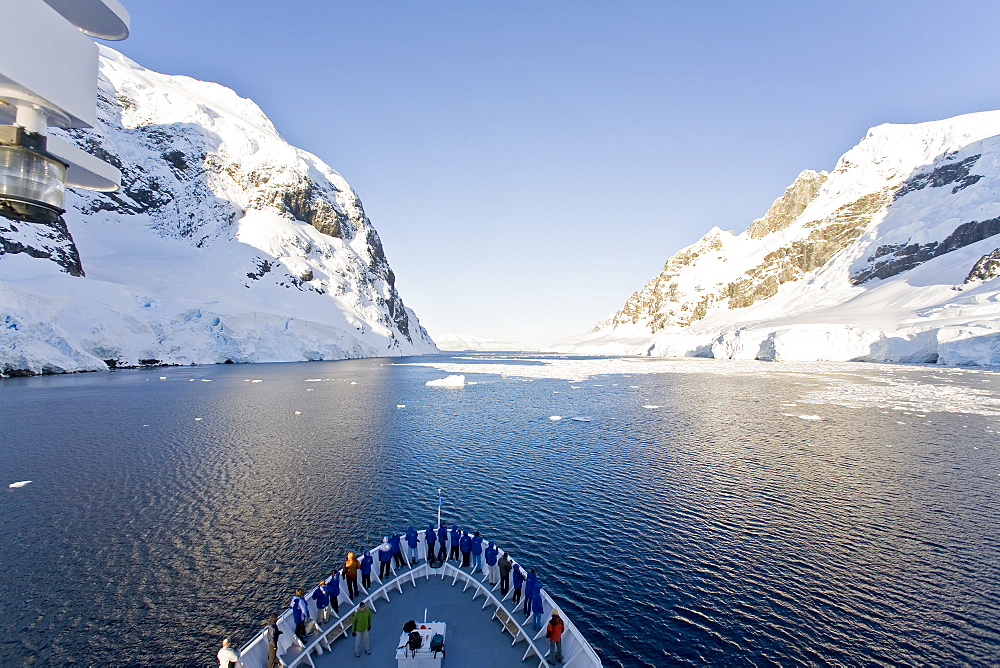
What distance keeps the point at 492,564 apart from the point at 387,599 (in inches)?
153

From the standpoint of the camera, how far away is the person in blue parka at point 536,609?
1498 cm

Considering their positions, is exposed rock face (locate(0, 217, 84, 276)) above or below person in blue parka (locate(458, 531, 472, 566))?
above

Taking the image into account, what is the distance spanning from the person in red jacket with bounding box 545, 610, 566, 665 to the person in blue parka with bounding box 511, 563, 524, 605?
2717 mm

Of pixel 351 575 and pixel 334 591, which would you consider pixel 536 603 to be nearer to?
pixel 351 575

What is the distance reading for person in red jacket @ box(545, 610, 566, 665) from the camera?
45.1 ft

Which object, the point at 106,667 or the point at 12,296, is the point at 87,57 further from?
the point at 12,296

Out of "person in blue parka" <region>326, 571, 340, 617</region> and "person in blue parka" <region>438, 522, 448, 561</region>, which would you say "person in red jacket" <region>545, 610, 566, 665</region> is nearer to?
"person in blue parka" <region>438, 522, 448, 561</region>

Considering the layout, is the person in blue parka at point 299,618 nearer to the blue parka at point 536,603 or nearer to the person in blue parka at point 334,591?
the person in blue parka at point 334,591

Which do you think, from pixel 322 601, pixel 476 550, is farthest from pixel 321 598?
pixel 476 550

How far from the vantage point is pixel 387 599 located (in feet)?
55.3

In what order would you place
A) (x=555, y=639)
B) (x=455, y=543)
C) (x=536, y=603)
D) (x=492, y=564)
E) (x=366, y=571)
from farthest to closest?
(x=455, y=543)
(x=492, y=564)
(x=366, y=571)
(x=536, y=603)
(x=555, y=639)

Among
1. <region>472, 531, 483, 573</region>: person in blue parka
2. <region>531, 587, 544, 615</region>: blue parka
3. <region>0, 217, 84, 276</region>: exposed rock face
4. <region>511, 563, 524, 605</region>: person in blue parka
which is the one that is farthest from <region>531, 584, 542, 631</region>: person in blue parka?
<region>0, 217, 84, 276</region>: exposed rock face

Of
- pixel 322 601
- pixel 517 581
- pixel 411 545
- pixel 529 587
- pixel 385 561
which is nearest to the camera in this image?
pixel 322 601

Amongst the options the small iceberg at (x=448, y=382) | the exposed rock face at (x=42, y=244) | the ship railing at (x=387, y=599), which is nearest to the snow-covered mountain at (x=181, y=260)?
the exposed rock face at (x=42, y=244)
